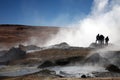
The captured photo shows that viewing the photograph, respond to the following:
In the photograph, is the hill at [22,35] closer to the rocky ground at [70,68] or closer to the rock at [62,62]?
the rocky ground at [70,68]

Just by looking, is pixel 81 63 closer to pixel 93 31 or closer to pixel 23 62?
pixel 23 62

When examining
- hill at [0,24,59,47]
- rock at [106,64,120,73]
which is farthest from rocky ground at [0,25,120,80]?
hill at [0,24,59,47]

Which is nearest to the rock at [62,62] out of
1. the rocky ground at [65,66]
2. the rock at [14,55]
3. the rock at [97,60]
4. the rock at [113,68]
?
the rocky ground at [65,66]

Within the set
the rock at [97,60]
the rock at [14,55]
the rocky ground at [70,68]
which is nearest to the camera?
the rocky ground at [70,68]

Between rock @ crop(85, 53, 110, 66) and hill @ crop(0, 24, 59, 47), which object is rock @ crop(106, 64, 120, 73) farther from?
hill @ crop(0, 24, 59, 47)

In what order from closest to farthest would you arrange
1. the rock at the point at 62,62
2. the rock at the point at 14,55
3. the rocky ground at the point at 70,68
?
the rocky ground at the point at 70,68 → the rock at the point at 62,62 → the rock at the point at 14,55

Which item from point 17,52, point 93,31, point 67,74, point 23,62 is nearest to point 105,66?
point 67,74

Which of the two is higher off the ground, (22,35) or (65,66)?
(22,35)

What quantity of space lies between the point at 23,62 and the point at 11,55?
7862 millimetres

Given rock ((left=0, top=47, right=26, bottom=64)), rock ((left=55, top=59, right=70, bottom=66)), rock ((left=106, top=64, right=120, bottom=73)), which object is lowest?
rock ((left=106, top=64, right=120, bottom=73))

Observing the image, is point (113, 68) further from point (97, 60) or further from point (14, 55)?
point (14, 55)

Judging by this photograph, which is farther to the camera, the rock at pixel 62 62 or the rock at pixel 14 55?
the rock at pixel 14 55

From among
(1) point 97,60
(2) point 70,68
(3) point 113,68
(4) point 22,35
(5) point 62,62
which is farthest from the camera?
(4) point 22,35

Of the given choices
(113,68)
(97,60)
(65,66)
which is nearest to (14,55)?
(65,66)
